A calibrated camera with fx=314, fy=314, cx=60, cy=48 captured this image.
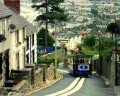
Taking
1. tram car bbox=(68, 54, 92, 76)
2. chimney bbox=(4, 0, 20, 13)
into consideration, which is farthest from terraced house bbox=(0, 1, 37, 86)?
tram car bbox=(68, 54, 92, 76)

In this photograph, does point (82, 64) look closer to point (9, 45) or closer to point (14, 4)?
point (14, 4)

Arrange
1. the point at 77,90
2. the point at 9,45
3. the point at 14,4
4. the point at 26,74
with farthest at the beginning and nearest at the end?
the point at 14,4, the point at 26,74, the point at 77,90, the point at 9,45

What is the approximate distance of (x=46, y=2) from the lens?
70.4 metres

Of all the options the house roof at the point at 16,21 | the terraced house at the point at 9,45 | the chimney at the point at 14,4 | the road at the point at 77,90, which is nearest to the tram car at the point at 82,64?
the house roof at the point at 16,21

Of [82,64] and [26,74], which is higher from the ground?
[26,74]

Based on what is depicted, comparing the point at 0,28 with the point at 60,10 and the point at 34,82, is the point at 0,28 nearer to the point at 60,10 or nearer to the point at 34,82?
the point at 34,82

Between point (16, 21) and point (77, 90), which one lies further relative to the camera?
point (16, 21)

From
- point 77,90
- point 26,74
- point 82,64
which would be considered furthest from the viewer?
point 82,64

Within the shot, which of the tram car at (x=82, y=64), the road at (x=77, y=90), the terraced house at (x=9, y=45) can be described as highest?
the terraced house at (x=9, y=45)

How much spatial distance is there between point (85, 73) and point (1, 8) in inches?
714

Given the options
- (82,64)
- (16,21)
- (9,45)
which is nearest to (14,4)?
(16,21)

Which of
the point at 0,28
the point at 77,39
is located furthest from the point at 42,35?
the point at 77,39

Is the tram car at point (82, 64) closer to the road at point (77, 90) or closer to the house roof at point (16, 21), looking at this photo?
the house roof at point (16, 21)

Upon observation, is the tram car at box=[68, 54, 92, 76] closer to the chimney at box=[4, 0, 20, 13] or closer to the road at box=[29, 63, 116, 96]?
the road at box=[29, 63, 116, 96]
